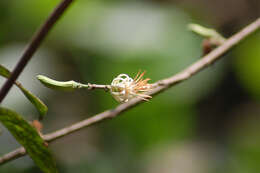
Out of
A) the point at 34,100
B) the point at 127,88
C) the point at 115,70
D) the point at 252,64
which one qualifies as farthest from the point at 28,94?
the point at 252,64

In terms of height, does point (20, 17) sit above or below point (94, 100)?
above

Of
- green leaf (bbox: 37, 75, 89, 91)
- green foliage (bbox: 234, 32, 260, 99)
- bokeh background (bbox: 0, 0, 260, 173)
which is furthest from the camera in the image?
green foliage (bbox: 234, 32, 260, 99)

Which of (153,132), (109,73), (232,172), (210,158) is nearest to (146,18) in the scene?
(109,73)

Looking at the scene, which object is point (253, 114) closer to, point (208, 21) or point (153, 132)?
point (208, 21)

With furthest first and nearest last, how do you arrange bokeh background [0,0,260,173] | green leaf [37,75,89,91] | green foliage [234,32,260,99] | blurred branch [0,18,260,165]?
green foliage [234,32,260,99], bokeh background [0,0,260,173], blurred branch [0,18,260,165], green leaf [37,75,89,91]

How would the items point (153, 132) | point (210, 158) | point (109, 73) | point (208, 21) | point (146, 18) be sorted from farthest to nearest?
point (208, 21), point (210, 158), point (146, 18), point (153, 132), point (109, 73)

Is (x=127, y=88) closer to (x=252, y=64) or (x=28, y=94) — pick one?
(x=28, y=94)

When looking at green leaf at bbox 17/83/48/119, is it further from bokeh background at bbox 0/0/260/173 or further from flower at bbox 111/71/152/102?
bokeh background at bbox 0/0/260/173

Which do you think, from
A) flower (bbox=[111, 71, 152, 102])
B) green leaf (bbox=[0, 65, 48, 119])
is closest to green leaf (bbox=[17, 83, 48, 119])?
green leaf (bbox=[0, 65, 48, 119])
